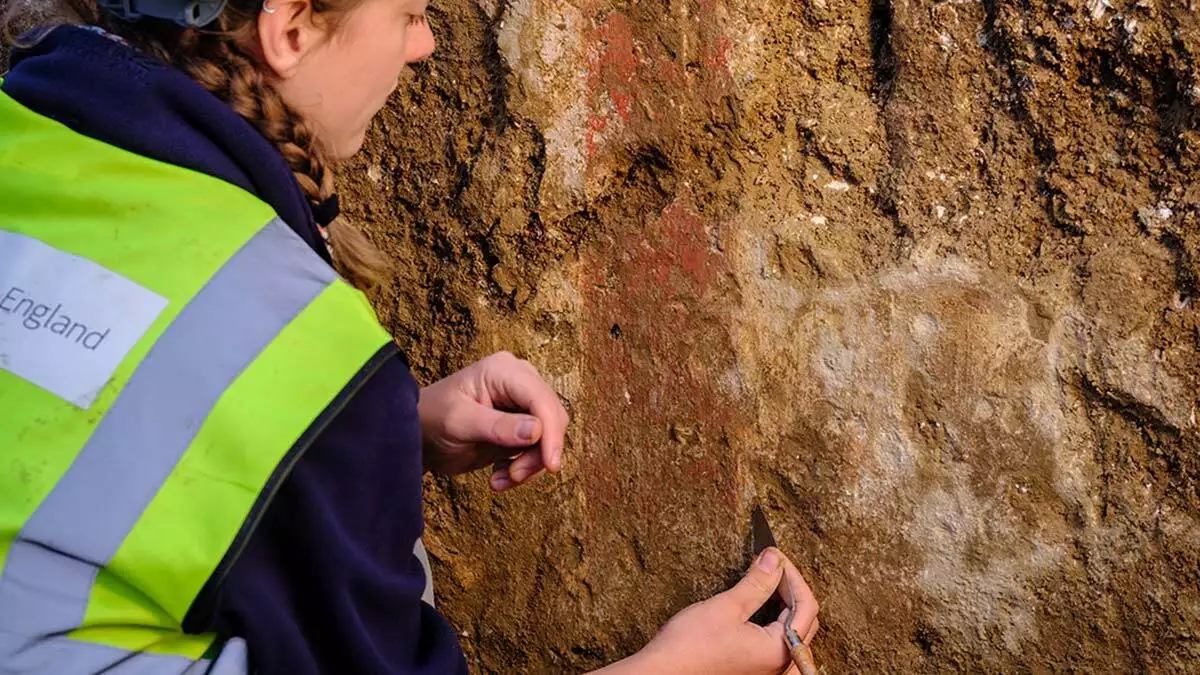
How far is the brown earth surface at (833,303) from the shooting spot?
159 centimetres

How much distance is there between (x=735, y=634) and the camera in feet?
5.03

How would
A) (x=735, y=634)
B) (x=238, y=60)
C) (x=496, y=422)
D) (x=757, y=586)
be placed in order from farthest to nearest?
(x=757, y=586), (x=735, y=634), (x=496, y=422), (x=238, y=60)

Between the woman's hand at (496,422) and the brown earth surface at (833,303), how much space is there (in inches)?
13.0

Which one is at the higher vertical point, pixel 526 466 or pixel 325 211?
pixel 325 211

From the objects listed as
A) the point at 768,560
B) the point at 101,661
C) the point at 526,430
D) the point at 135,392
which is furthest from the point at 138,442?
the point at 768,560

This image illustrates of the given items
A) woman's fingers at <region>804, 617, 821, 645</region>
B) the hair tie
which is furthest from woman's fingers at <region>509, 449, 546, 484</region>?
woman's fingers at <region>804, 617, 821, 645</region>

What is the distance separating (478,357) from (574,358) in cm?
15

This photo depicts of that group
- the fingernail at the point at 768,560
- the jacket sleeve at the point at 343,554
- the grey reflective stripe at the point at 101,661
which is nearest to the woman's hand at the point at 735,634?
the fingernail at the point at 768,560

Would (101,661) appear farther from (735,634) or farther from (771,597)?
(771,597)

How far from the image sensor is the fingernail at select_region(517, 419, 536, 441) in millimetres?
1367

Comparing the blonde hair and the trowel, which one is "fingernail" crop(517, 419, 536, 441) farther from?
the trowel

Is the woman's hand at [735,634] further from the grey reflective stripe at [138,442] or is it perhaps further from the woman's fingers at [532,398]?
the grey reflective stripe at [138,442]

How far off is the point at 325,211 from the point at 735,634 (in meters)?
0.70

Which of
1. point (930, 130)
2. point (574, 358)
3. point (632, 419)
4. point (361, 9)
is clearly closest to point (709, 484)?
point (632, 419)
